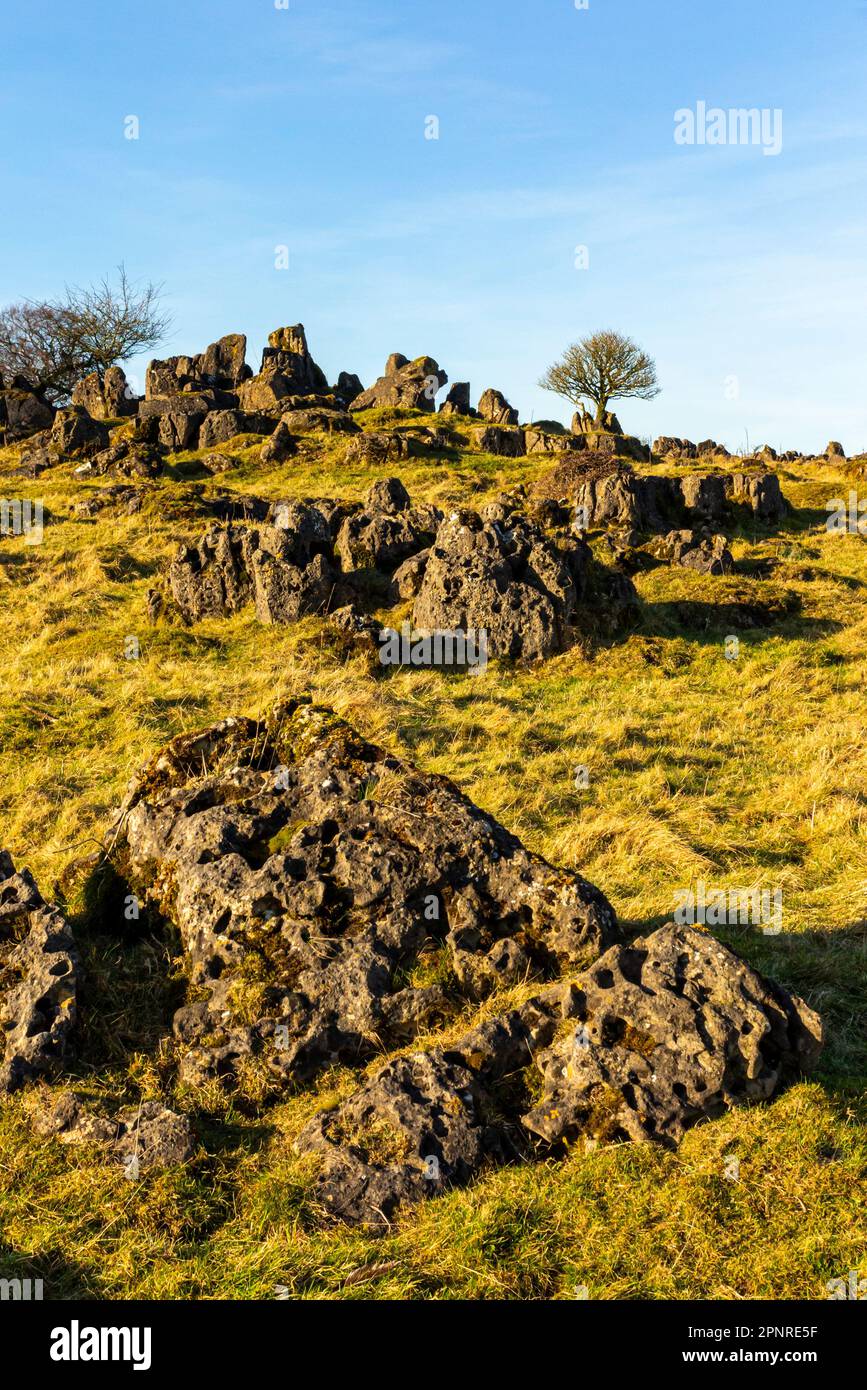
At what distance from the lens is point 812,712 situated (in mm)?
16203

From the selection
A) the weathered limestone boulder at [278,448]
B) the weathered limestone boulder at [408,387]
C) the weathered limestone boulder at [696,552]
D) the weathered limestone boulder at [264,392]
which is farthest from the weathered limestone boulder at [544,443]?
the weathered limestone boulder at [696,552]

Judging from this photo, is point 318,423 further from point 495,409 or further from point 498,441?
point 495,409

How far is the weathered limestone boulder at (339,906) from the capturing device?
678 cm

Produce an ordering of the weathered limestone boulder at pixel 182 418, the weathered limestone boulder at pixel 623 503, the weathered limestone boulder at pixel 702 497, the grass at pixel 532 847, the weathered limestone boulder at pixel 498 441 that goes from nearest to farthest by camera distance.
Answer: the grass at pixel 532 847, the weathered limestone boulder at pixel 623 503, the weathered limestone boulder at pixel 702 497, the weathered limestone boulder at pixel 498 441, the weathered limestone boulder at pixel 182 418

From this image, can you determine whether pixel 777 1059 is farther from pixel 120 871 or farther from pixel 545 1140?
pixel 120 871

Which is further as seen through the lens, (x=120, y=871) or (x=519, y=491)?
(x=519, y=491)

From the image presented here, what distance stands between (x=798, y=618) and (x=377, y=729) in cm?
1186

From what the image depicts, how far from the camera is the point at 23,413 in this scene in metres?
56.7

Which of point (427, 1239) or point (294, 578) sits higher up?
point (294, 578)

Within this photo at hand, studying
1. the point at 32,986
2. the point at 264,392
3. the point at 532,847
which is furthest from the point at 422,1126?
the point at 264,392

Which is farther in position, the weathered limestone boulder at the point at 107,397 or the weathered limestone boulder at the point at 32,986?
the weathered limestone boulder at the point at 107,397

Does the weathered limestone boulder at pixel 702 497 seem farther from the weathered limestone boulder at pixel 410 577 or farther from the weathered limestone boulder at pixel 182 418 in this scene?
the weathered limestone boulder at pixel 182 418

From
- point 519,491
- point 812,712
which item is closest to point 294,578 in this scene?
point 812,712

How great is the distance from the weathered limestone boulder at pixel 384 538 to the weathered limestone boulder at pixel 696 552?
6.22 meters
